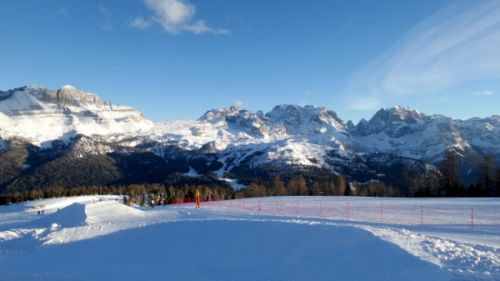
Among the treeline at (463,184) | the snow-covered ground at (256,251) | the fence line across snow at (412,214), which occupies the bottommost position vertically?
the snow-covered ground at (256,251)

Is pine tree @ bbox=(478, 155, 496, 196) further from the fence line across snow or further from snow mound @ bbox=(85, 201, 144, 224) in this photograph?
snow mound @ bbox=(85, 201, 144, 224)

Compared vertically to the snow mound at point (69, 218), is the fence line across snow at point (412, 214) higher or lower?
higher

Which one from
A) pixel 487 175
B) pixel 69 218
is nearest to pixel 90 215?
pixel 69 218

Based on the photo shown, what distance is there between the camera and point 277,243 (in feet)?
87.3

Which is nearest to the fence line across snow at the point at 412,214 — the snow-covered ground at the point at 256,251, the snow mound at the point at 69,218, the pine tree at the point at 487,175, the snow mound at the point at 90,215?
the snow-covered ground at the point at 256,251

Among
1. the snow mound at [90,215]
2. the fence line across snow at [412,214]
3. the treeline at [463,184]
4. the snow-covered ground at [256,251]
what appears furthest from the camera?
the treeline at [463,184]

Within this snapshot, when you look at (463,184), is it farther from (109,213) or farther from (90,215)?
(90,215)

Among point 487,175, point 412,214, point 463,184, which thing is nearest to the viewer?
point 412,214

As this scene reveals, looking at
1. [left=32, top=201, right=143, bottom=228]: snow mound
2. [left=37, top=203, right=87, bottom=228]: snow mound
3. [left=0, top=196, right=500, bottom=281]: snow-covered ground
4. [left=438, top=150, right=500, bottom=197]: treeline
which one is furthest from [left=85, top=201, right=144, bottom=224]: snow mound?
[left=438, top=150, right=500, bottom=197]: treeline

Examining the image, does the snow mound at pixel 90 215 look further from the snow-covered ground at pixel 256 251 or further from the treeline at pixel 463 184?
the treeline at pixel 463 184

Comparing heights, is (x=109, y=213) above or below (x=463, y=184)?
below

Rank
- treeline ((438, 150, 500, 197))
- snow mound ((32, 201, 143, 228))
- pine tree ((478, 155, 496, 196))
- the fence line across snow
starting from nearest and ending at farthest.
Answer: the fence line across snow, snow mound ((32, 201, 143, 228)), treeline ((438, 150, 500, 197)), pine tree ((478, 155, 496, 196))

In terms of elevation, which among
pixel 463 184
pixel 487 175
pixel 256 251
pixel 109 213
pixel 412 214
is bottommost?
pixel 256 251

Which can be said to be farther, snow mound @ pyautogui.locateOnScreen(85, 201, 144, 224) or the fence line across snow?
snow mound @ pyautogui.locateOnScreen(85, 201, 144, 224)
